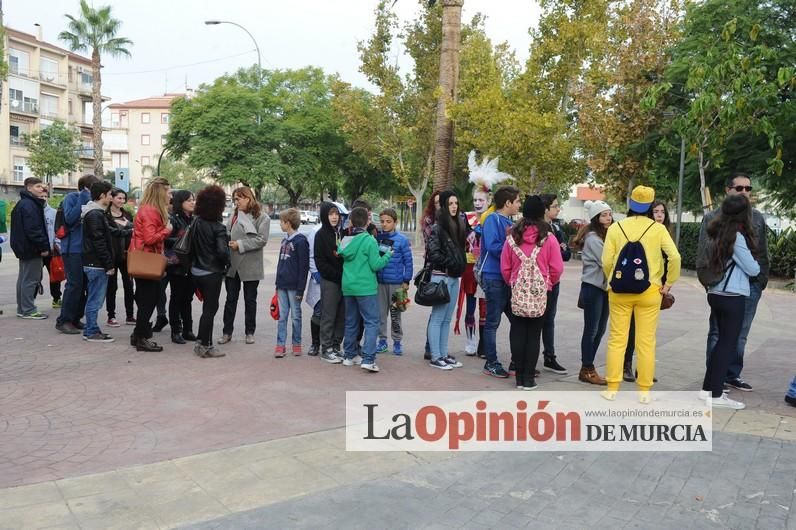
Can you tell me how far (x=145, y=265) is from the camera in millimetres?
7316

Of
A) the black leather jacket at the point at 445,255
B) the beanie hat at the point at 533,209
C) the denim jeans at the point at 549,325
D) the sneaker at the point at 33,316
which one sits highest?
the beanie hat at the point at 533,209

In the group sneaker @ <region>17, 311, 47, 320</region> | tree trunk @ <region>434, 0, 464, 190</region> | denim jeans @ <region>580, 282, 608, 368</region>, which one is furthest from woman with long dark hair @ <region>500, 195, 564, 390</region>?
tree trunk @ <region>434, 0, 464, 190</region>

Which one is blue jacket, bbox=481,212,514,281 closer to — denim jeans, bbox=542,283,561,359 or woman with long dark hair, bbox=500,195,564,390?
woman with long dark hair, bbox=500,195,564,390

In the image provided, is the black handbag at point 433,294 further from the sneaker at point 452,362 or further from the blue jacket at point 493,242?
the sneaker at point 452,362

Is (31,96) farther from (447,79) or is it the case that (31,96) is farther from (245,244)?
(245,244)

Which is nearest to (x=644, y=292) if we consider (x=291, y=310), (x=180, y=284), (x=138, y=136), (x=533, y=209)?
(x=533, y=209)

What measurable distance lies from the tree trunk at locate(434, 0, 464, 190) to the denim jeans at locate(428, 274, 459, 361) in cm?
1090

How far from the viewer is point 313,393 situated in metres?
5.96

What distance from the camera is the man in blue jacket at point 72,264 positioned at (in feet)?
27.2

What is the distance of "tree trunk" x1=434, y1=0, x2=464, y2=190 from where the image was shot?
53.0 ft

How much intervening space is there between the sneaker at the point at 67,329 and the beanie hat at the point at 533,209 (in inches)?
225

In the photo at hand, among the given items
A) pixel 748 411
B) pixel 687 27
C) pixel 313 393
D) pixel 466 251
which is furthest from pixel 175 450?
pixel 687 27

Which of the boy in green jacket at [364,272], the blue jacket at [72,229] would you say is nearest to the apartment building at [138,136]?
the blue jacket at [72,229]

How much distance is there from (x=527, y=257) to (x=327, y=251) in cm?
209
